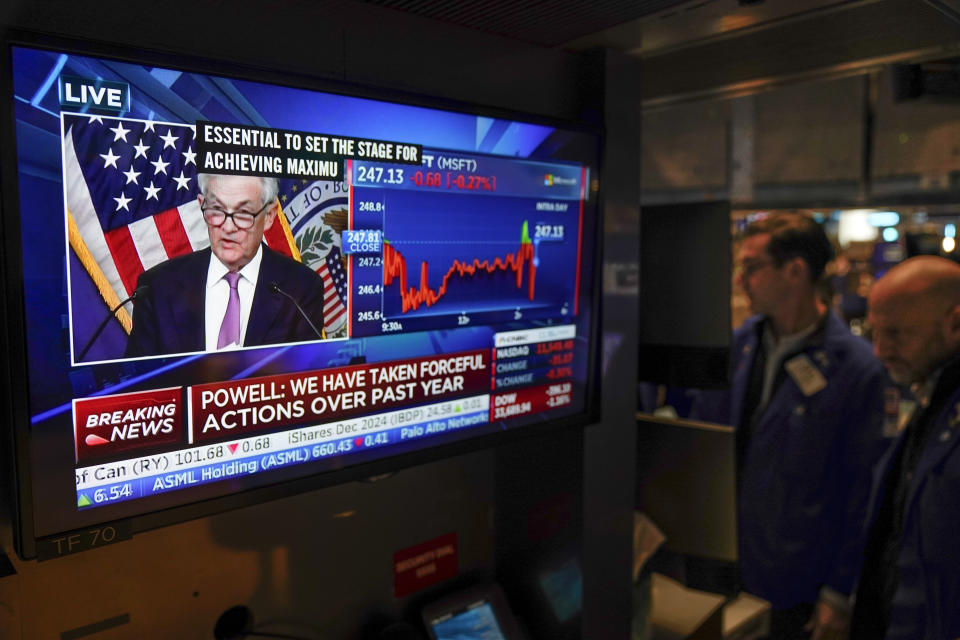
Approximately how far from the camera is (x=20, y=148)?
89cm

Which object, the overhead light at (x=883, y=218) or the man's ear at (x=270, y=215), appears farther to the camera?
the overhead light at (x=883, y=218)

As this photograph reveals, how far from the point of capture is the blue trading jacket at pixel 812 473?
2.89m

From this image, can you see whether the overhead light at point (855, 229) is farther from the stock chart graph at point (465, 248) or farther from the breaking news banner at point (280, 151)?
the breaking news banner at point (280, 151)

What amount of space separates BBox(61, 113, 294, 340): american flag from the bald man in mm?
2025

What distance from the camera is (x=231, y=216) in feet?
3.57

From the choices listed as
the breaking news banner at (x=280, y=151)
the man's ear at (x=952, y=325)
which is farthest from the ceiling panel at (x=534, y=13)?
the man's ear at (x=952, y=325)

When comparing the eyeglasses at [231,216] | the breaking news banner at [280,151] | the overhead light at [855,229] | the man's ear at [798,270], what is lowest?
the man's ear at [798,270]

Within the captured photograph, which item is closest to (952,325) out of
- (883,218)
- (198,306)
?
(198,306)

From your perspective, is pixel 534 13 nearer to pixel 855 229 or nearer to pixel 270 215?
pixel 270 215

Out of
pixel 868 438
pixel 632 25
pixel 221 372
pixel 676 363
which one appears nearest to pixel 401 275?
pixel 221 372

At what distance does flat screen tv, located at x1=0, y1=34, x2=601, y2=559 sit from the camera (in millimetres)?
936

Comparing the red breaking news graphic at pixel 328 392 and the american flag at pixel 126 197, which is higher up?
the american flag at pixel 126 197

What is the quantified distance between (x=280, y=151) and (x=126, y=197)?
24 cm

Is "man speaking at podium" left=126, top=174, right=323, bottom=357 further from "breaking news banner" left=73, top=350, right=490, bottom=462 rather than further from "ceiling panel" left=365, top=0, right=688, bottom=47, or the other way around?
"ceiling panel" left=365, top=0, right=688, bottom=47
